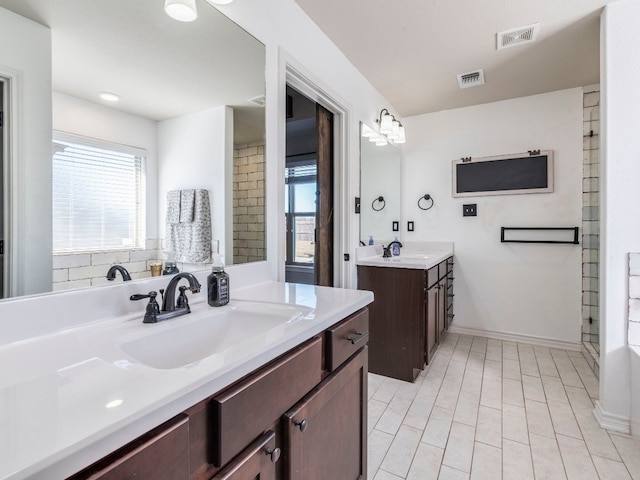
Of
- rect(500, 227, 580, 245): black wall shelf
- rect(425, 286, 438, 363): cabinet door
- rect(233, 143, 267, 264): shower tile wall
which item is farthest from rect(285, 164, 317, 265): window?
rect(233, 143, 267, 264): shower tile wall

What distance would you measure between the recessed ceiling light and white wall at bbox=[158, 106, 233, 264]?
15 centimetres

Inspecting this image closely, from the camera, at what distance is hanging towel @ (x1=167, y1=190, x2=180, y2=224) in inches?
47.1

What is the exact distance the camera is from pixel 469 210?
3.29 m

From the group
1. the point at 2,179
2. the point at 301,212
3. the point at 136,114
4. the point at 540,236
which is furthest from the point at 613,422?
the point at 301,212

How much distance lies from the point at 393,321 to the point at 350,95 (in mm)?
1682

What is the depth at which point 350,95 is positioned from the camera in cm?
242

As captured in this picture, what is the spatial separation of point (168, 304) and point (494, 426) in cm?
183

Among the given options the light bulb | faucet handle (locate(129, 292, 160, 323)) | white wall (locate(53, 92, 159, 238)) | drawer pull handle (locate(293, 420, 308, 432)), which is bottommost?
drawer pull handle (locate(293, 420, 308, 432))

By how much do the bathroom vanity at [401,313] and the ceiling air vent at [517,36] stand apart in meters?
1.53

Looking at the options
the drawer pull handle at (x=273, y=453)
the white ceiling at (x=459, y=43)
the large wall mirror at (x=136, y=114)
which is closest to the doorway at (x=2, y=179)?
the large wall mirror at (x=136, y=114)

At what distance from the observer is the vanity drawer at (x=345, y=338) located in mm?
987

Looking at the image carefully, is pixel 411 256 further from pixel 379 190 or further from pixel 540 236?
pixel 540 236

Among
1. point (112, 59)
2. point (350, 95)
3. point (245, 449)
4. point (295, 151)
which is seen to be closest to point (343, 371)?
point (245, 449)

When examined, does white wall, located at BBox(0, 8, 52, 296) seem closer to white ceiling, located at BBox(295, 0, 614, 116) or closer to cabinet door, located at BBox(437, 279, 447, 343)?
white ceiling, located at BBox(295, 0, 614, 116)
